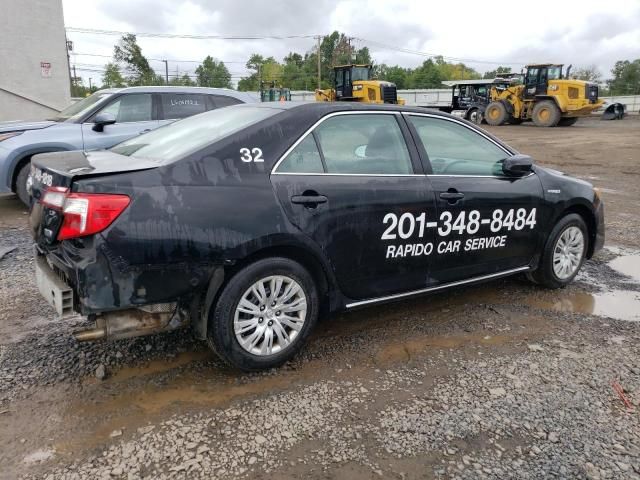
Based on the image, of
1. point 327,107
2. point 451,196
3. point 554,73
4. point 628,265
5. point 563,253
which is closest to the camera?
point 327,107

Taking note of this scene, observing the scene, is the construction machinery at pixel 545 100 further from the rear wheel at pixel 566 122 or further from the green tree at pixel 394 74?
the green tree at pixel 394 74

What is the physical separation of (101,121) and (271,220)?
186 inches

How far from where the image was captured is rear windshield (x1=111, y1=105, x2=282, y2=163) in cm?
324

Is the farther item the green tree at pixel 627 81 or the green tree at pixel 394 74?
the green tree at pixel 394 74

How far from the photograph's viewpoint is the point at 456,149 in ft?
13.8

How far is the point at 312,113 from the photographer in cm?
351

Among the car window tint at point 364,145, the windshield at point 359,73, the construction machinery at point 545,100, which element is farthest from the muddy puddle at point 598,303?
the windshield at point 359,73

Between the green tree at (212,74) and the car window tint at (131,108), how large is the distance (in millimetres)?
67809

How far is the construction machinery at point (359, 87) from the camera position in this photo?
2634 centimetres

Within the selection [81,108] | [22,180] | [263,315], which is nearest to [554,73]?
[81,108]

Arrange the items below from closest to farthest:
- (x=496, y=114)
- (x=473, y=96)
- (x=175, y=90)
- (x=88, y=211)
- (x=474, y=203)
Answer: (x=88, y=211) → (x=474, y=203) → (x=175, y=90) → (x=496, y=114) → (x=473, y=96)

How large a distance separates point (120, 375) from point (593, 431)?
8.91 ft

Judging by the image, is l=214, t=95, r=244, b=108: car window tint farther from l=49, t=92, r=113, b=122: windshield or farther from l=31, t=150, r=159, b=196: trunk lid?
l=31, t=150, r=159, b=196: trunk lid

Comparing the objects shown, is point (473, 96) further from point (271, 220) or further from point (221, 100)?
point (271, 220)
